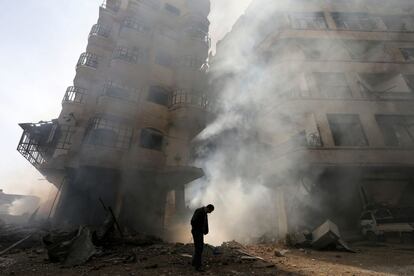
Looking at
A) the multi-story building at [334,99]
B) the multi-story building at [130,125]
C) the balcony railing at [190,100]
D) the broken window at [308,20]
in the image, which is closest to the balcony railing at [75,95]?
the multi-story building at [130,125]

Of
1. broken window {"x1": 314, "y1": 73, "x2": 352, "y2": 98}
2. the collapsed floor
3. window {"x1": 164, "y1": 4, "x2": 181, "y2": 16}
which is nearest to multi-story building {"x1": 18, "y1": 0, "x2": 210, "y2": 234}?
window {"x1": 164, "y1": 4, "x2": 181, "y2": 16}

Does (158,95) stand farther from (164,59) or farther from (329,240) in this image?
(329,240)

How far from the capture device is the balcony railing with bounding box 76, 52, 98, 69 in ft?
44.7

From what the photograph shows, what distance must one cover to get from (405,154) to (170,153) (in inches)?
509

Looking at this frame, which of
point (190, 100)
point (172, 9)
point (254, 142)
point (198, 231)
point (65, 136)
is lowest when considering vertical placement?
point (198, 231)

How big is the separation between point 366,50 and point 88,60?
20.2 metres

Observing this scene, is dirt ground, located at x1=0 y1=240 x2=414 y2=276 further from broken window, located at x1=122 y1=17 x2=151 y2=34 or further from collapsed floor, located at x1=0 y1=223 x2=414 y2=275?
broken window, located at x1=122 y1=17 x2=151 y2=34

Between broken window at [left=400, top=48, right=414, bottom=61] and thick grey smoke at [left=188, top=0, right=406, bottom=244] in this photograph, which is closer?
thick grey smoke at [left=188, top=0, right=406, bottom=244]

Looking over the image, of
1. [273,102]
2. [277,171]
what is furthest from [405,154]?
[273,102]

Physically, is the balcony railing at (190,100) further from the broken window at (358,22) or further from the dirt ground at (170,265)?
the broken window at (358,22)

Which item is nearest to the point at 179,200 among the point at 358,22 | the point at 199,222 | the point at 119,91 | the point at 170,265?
the point at 170,265

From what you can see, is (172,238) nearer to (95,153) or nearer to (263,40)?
(95,153)

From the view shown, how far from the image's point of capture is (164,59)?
14109mm

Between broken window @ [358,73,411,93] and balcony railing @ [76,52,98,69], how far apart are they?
17.9m
